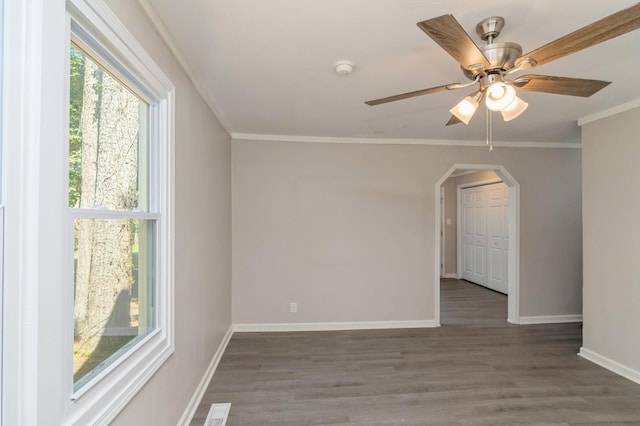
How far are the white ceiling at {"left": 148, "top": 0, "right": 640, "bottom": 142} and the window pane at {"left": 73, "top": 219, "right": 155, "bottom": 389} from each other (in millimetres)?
1107

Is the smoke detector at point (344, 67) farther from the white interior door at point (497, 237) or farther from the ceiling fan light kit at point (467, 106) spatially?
the white interior door at point (497, 237)

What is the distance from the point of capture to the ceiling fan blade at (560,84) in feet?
4.90

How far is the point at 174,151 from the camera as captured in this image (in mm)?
1817

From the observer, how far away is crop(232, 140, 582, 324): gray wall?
376 cm

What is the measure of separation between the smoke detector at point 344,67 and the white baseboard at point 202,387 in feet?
8.15

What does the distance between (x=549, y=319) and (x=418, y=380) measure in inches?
104

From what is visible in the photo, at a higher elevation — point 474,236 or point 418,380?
point 474,236

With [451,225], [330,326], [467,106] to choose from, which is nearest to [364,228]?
[330,326]

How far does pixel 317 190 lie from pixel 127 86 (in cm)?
259

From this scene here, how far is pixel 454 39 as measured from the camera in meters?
1.22

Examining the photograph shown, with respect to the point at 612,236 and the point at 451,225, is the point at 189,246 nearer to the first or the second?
the point at 612,236

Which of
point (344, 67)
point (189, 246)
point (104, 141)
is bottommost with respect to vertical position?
point (189, 246)

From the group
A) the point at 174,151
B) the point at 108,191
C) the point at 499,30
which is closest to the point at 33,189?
the point at 108,191

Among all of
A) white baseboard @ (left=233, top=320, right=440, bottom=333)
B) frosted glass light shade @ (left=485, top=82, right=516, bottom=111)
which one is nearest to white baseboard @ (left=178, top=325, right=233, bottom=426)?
white baseboard @ (left=233, top=320, right=440, bottom=333)
